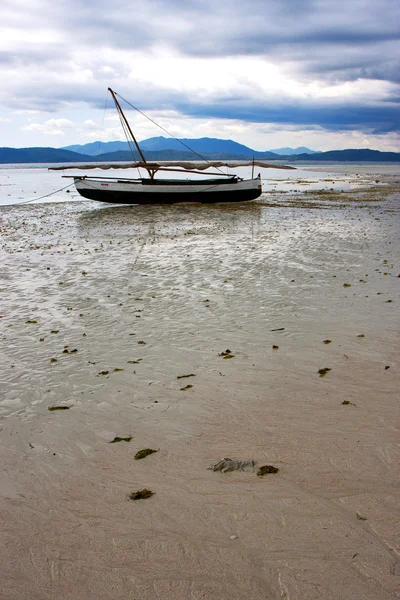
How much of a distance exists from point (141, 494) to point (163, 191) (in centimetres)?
3077

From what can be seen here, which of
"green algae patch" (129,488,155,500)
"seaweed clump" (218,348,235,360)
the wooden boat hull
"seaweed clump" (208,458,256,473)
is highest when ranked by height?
the wooden boat hull

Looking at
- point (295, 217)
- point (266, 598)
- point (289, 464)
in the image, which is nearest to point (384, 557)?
point (266, 598)

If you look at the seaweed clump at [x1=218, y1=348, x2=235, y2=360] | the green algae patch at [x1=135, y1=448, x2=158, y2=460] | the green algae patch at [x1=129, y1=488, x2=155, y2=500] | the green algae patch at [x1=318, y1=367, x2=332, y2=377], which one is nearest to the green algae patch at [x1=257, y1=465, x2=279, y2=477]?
the green algae patch at [x1=129, y1=488, x2=155, y2=500]

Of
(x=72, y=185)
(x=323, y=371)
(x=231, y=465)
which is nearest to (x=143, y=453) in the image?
(x=231, y=465)

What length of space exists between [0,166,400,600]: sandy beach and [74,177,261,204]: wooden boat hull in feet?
71.7

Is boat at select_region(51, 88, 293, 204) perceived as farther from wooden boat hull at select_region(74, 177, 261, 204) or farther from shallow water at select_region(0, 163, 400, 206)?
shallow water at select_region(0, 163, 400, 206)

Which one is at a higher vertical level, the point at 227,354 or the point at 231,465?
the point at 227,354

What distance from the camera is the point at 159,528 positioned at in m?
3.77

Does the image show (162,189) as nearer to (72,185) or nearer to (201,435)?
(201,435)

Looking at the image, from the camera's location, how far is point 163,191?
33.3m

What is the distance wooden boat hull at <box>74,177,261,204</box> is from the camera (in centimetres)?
3308

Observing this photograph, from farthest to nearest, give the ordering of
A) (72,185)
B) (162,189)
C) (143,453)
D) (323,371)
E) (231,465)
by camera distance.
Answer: (72,185) < (162,189) < (323,371) < (143,453) < (231,465)

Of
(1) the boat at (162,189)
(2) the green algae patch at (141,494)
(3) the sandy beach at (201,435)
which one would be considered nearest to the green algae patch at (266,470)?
(3) the sandy beach at (201,435)

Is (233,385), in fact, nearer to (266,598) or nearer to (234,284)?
(266,598)
